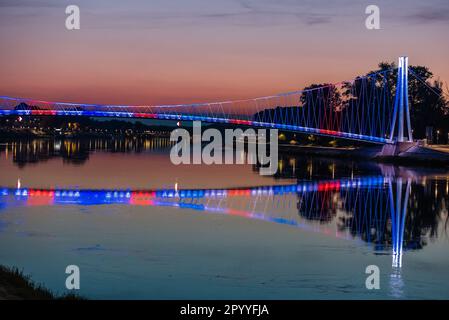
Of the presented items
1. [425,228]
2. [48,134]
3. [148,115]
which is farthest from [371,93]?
→ [48,134]

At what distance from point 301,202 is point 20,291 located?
1848cm

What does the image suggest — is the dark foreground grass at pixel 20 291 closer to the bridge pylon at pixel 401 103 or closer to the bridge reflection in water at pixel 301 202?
the bridge reflection in water at pixel 301 202

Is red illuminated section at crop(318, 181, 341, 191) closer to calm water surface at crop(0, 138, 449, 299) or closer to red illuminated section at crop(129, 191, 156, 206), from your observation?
calm water surface at crop(0, 138, 449, 299)

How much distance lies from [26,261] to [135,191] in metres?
17.1

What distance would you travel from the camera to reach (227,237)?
1975cm

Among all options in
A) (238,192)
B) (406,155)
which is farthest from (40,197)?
(406,155)

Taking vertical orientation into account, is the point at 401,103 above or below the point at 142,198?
above

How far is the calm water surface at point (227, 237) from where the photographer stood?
14.0 m

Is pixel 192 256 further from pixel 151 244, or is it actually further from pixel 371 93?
pixel 371 93

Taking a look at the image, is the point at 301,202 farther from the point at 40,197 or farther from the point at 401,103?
the point at 401,103

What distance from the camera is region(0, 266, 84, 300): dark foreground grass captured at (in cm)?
1130

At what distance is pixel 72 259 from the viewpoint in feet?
52.5
